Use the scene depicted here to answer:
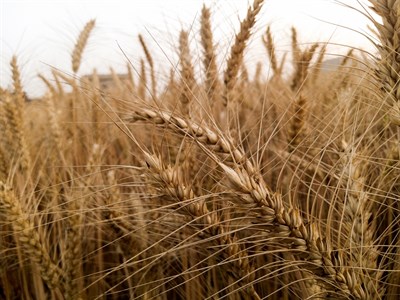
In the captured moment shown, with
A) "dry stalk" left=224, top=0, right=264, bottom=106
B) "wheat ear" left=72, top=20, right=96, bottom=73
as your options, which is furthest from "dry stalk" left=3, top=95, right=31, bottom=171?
"wheat ear" left=72, top=20, right=96, bottom=73

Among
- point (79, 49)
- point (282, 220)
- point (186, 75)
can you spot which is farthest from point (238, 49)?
point (79, 49)

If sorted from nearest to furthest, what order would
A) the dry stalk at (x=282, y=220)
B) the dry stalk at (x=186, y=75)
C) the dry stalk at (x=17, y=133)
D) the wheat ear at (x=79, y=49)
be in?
the dry stalk at (x=282, y=220) < the dry stalk at (x=186, y=75) < the dry stalk at (x=17, y=133) < the wheat ear at (x=79, y=49)

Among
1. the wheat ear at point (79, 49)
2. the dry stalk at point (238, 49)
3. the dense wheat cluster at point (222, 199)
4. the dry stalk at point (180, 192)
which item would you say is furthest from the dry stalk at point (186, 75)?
the wheat ear at point (79, 49)

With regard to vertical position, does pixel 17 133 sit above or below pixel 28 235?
above

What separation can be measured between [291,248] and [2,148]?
4.19 ft

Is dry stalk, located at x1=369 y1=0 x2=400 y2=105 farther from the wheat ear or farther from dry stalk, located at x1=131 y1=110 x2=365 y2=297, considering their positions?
the wheat ear

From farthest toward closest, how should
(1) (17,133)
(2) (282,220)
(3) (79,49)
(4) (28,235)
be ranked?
(3) (79,49), (1) (17,133), (4) (28,235), (2) (282,220)

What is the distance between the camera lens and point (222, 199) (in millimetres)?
799

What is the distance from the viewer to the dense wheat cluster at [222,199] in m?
0.80

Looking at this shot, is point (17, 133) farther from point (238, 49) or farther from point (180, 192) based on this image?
point (180, 192)

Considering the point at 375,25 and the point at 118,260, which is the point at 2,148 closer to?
the point at 118,260

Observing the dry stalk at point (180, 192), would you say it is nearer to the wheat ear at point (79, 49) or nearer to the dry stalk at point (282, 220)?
the dry stalk at point (282, 220)

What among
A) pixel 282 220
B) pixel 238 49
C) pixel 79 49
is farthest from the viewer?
pixel 79 49

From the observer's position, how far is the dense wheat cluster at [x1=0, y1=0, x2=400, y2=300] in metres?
0.80
